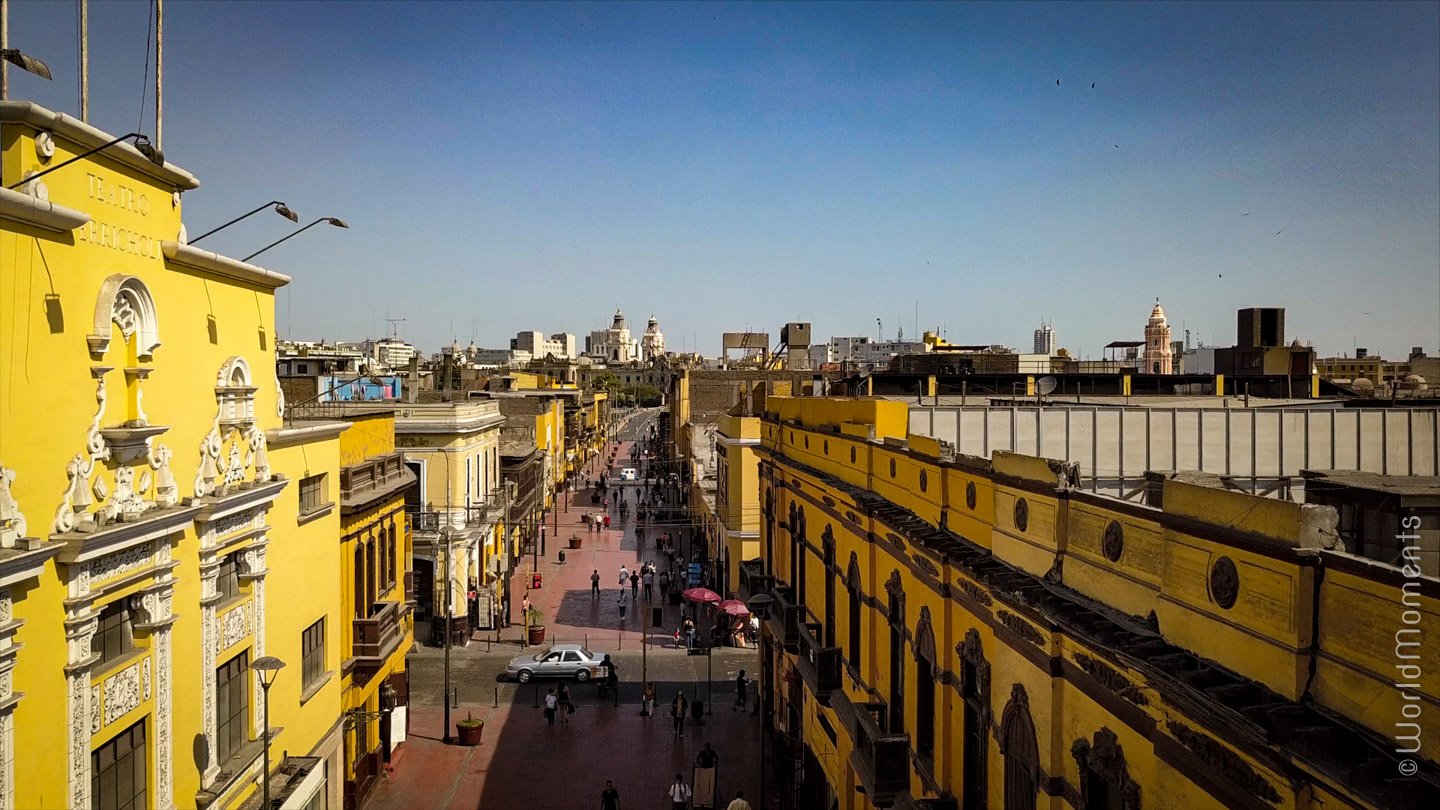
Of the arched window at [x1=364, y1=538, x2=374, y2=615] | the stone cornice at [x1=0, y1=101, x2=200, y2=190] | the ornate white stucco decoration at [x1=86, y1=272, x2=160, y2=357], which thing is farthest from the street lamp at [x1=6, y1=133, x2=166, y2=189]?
the arched window at [x1=364, y1=538, x2=374, y2=615]

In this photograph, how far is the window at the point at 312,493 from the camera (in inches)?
608

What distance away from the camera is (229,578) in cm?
1260

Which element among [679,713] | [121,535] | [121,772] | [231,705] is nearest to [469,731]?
[679,713]

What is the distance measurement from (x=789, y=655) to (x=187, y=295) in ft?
47.6

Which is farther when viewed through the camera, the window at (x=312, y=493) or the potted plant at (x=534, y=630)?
the potted plant at (x=534, y=630)

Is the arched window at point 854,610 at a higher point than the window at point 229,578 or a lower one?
lower

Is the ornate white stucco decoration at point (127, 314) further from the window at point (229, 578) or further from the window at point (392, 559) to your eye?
the window at point (392, 559)

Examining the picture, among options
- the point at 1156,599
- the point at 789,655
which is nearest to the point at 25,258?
the point at 1156,599

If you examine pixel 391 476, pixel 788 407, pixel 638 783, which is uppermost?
pixel 788 407

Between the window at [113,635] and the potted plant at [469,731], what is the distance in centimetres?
1435

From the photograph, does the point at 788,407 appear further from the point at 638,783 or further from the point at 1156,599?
the point at 1156,599

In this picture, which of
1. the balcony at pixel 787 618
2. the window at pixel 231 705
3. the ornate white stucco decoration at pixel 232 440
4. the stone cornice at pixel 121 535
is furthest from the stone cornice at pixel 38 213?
the balcony at pixel 787 618

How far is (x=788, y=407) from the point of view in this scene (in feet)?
75.5

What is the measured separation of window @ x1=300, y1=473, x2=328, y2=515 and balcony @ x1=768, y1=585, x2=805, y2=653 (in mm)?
9576
